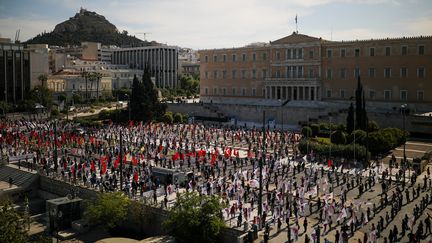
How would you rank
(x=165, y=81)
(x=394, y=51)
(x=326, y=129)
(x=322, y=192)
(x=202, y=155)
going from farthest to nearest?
(x=165, y=81) → (x=394, y=51) → (x=326, y=129) → (x=202, y=155) → (x=322, y=192)

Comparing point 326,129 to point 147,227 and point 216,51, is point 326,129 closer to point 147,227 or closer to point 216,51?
point 147,227

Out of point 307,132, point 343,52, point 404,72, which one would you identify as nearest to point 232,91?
point 343,52

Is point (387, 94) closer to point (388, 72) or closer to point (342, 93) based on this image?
point (388, 72)

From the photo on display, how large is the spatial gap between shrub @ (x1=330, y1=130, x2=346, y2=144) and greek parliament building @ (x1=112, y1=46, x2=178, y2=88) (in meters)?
105

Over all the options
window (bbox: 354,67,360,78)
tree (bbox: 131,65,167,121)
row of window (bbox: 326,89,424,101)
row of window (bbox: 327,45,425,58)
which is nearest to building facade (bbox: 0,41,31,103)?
tree (bbox: 131,65,167,121)

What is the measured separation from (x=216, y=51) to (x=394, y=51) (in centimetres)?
3417

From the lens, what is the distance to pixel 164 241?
85.2 ft

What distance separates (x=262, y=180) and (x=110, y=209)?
1143 cm

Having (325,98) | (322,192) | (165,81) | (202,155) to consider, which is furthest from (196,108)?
(165,81)

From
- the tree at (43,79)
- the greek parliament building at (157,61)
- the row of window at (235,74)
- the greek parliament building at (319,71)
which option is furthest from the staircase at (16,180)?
the greek parliament building at (157,61)

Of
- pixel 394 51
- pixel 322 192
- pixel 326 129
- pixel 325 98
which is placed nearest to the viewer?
pixel 322 192

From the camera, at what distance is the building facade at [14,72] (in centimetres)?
9225

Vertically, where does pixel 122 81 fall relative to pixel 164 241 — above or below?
above

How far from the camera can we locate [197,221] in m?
23.3
